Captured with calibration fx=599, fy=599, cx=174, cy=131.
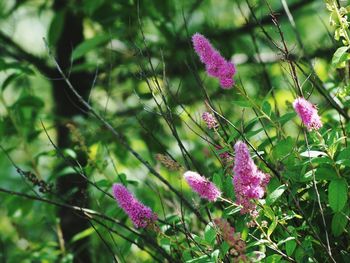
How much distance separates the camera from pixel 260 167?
1.73 meters

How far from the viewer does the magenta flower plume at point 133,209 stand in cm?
153

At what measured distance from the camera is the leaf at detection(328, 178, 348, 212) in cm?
143

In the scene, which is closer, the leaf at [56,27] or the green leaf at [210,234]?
the green leaf at [210,234]

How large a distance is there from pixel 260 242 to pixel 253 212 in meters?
0.08

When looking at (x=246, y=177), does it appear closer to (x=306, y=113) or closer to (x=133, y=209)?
(x=306, y=113)

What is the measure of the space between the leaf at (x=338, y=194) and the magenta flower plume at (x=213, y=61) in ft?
1.23

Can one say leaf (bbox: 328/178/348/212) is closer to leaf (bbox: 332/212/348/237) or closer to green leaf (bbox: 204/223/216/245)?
leaf (bbox: 332/212/348/237)

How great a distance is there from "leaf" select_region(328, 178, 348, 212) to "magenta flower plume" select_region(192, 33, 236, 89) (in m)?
0.37

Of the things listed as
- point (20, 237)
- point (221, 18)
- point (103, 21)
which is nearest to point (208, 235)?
point (20, 237)

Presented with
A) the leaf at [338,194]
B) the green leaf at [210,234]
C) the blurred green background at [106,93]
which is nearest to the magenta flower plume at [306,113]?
the leaf at [338,194]

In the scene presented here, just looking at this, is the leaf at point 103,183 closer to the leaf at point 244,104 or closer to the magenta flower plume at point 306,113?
the leaf at point 244,104

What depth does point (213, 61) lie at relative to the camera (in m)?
1.57

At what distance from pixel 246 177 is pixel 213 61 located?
0.39m

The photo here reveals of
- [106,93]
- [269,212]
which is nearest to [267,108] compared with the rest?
[269,212]
